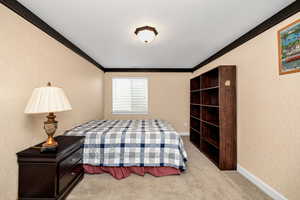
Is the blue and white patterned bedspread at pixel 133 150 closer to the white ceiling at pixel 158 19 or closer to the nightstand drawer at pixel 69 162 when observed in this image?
the nightstand drawer at pixel 69 162

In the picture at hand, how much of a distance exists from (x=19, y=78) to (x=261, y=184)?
3.42 metres

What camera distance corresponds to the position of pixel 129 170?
241cm

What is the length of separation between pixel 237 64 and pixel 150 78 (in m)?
2.79

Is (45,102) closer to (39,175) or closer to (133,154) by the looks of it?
(39,175)

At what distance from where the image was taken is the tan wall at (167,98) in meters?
4.90

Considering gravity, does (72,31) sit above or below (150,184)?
above

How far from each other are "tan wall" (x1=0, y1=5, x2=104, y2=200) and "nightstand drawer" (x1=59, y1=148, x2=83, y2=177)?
0.45 meters

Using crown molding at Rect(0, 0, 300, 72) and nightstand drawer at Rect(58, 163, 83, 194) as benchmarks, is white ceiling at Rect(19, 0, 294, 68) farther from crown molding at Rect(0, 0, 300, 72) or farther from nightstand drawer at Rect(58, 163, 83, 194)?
nightstand drawer at Rect(58, 163, 83, 194)

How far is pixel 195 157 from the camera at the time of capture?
10.2 feet


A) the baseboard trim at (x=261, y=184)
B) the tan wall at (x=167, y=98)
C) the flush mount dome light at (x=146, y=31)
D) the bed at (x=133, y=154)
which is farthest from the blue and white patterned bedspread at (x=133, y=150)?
the tan wall at (x=167, y=98)

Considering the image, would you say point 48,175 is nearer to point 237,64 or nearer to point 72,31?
Answer: point 72,31

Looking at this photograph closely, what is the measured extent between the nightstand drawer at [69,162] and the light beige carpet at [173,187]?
0.36 m

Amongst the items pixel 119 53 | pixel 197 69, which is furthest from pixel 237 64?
pixel 119 53

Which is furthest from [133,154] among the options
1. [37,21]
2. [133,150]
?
[37,21]
